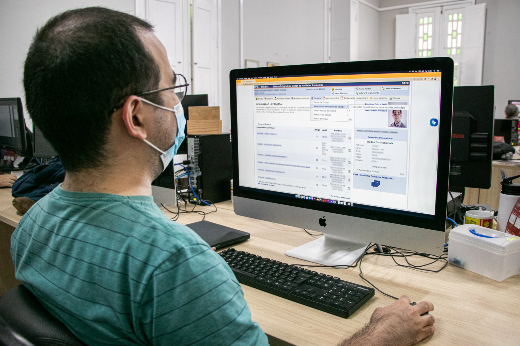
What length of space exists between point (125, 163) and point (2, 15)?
141 inches

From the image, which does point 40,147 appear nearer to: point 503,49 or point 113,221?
point 113,221

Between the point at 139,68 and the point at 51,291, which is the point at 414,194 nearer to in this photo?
the point at 139,68

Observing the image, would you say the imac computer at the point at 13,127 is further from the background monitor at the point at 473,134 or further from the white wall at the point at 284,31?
the white wall at the point at 284,31

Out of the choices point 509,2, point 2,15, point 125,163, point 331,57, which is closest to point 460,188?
point 125,163

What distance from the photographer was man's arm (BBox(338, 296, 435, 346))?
715 mm

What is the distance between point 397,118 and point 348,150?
0.50 ft

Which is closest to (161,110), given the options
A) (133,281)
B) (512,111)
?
(133,281)

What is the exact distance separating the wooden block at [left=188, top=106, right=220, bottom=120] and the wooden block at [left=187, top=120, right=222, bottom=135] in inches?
0.8

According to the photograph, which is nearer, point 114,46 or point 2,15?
point 114,46

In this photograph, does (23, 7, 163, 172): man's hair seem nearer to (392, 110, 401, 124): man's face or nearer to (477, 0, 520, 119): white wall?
(392, 110, 401, 124): man's face

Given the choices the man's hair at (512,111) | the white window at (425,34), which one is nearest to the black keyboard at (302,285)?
the man's hair at (512,111)

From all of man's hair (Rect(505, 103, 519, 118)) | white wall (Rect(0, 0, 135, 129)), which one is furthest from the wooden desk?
white wall (Rect(0, 0, 135, 129))

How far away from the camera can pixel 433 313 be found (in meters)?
0.84

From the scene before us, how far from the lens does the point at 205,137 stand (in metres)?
1.83
